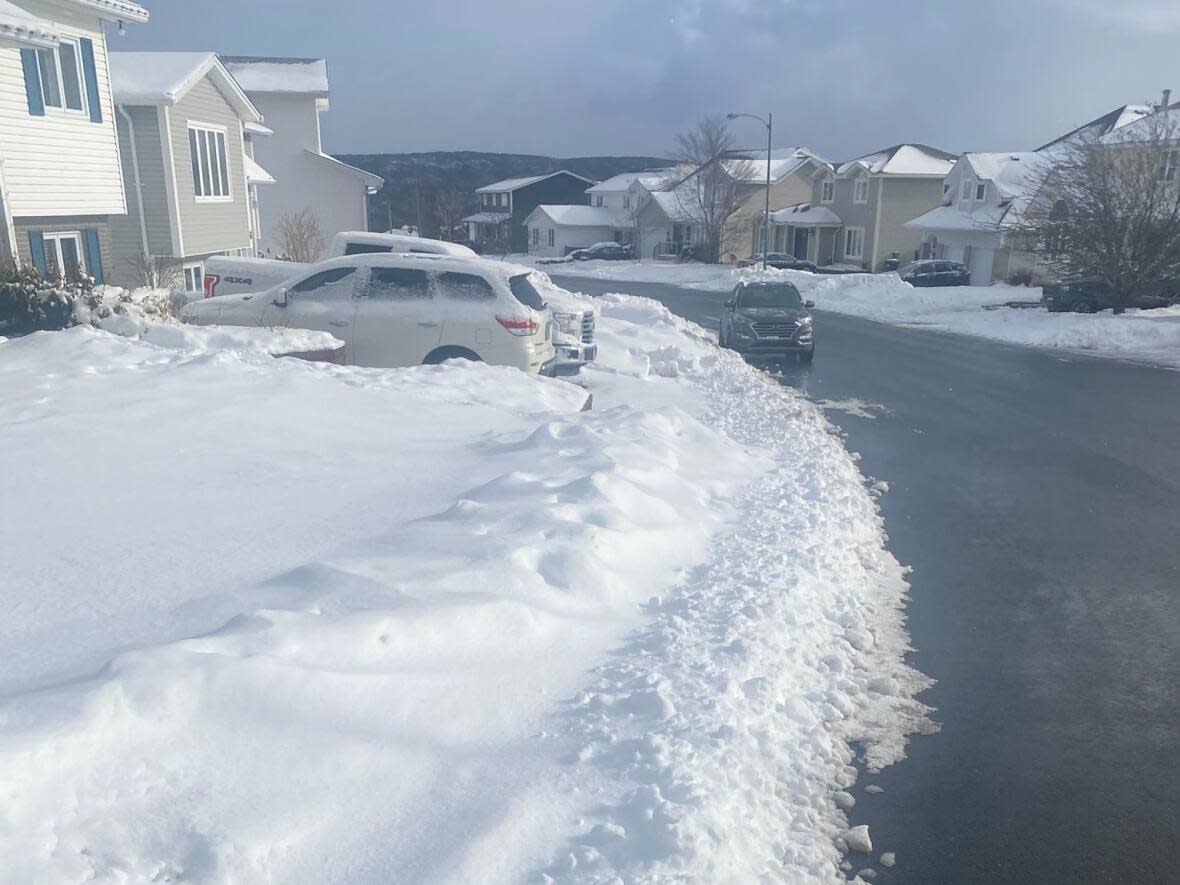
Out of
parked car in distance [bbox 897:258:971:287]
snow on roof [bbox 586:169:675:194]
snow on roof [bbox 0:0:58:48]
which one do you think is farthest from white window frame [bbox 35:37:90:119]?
snow on roof [bbox 586:169:675:194]

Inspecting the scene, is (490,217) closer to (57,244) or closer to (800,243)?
(800,243)

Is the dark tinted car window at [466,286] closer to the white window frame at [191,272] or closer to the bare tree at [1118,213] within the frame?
the white window frame at [191,272]

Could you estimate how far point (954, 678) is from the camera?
243 inches

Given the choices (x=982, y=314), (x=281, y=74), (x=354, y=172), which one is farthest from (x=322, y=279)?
(x=281, y=74)

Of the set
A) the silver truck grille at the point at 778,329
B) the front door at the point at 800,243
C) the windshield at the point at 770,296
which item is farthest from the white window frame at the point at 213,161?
the front door at the point at 800,243

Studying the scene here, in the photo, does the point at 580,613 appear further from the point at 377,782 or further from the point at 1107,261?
the point at 1107,261

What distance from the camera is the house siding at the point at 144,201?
23672mm

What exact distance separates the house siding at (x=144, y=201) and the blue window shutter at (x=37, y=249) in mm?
3612

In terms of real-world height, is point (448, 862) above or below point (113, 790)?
below

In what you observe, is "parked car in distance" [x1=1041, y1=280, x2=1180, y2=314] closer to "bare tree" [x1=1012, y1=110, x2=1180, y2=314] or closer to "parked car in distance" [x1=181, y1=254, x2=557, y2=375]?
"bare tree" [x1=1012, y1=110, x2=1180, y2=314]

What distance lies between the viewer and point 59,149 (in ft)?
62.3

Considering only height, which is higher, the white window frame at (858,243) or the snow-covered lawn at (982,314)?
the white window frame at (858,243)

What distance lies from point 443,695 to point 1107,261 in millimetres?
31441

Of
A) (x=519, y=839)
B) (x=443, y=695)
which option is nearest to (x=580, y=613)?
(x=443, y=695)
